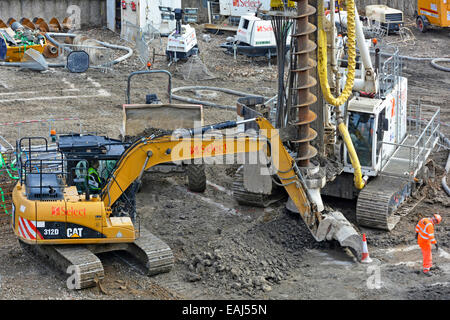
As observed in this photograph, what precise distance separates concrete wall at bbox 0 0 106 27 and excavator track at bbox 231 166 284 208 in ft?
65.4

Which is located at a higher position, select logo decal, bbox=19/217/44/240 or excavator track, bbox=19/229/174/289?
select logo decal, bbox=19/217/44/240

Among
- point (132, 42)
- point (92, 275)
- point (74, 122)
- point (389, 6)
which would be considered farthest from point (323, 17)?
point (389, 6)

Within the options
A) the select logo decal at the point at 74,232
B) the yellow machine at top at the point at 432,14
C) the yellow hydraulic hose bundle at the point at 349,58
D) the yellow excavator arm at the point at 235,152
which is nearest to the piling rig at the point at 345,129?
the yellow hydraulic hose bundle at the point at 349,58

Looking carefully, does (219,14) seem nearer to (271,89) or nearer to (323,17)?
(271,89)

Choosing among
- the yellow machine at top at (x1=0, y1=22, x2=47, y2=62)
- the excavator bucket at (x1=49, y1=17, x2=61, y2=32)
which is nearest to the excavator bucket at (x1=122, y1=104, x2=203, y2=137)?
the yellow machine at top at (x1=0, y1=22, x2=47, y2=62)

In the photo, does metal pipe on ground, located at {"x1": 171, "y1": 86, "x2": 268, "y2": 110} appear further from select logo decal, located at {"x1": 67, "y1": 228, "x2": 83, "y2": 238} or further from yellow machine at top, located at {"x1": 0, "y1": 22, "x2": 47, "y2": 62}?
select logo decal, located at {"x1": 67, "y1": 228, "x2": 83, "y2": 238}

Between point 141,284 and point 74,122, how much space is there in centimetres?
1043

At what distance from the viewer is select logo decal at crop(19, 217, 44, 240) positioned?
1339 cm

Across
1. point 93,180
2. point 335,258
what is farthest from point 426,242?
point 93,180

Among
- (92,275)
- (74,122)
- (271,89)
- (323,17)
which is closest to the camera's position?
(92,275)

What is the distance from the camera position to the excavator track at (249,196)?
1708 centimetres

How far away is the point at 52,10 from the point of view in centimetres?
3512

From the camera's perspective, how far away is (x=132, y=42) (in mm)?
32781

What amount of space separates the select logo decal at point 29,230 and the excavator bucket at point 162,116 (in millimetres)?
5610
